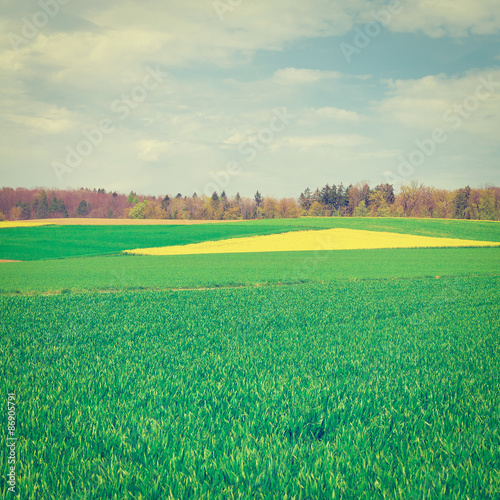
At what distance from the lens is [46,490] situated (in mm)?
3543

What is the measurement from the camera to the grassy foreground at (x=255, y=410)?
3.70m

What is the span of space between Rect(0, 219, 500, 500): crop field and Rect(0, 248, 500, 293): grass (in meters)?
9.67

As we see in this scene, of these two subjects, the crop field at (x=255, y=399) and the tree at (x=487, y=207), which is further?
the tree at (x=487, y=207)

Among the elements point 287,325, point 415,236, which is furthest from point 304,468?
point 415,236

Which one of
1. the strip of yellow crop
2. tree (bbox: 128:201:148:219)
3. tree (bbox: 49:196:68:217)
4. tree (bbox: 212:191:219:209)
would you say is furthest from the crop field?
tree (bbox: 49:196:68:217)

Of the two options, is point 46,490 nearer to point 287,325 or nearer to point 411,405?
point 411,405

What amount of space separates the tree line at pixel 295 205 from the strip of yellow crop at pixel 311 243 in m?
62.6

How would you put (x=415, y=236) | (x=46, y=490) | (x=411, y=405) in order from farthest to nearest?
1. (x=415, y=236)
2. (x=411, y=405)
3. (x=46, y=490)

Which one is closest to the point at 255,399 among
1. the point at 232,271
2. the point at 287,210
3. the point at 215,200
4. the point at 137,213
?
the point at 232,271

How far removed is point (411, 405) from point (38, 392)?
17.9ft

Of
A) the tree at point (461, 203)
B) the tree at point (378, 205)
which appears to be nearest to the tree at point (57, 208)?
the tree at point (378, 205)

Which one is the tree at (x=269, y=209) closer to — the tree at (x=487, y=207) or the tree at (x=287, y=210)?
the tree at (x=287, y=210)

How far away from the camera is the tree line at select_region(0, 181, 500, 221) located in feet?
372

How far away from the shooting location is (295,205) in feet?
485
